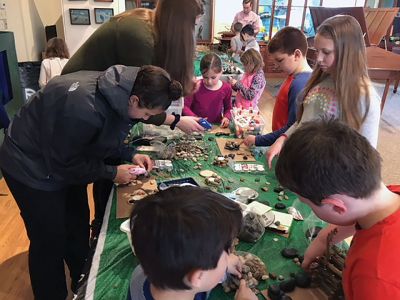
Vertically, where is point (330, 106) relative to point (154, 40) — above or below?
below

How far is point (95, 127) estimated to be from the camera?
1223mm

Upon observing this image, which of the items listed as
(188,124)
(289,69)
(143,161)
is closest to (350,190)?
(143,161)

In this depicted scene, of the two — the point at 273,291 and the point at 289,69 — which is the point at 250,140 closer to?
the point at 289,69

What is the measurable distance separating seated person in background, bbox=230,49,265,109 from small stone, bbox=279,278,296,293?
205cm

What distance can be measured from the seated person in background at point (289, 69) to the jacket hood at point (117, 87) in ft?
2.94

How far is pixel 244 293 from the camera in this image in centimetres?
96

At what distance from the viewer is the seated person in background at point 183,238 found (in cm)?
76

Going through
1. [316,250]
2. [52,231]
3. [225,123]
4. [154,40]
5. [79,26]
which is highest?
[154,40]

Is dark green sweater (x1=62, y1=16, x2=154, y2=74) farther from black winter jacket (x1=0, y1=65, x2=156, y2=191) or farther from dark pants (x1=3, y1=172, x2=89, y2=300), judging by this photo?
dark pants (x1=3, y1=172, x2=89, y2=300)

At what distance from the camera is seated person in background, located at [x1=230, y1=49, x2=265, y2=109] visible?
3014mm

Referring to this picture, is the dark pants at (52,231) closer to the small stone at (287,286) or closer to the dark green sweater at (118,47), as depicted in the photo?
the dark green sweater at (118,47)

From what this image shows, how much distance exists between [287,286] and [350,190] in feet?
1.25

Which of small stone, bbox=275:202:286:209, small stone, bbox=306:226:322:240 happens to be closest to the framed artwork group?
small stone, bbox=275:202:286:209

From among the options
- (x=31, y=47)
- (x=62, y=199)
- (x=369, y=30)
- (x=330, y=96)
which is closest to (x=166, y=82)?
(x=62, y=199)
